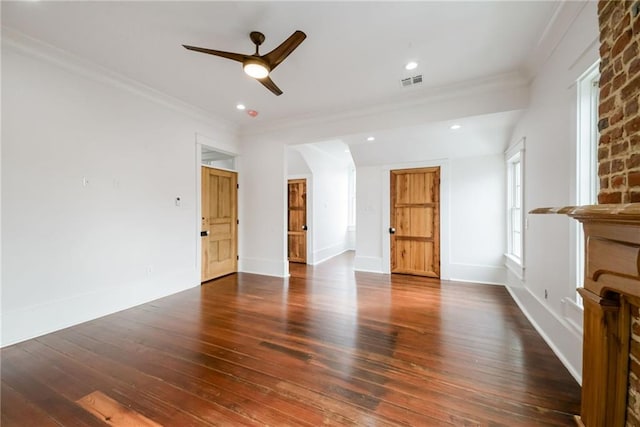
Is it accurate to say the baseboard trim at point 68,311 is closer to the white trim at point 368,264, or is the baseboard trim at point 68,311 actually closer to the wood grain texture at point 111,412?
the wood grain texture at point 111,412

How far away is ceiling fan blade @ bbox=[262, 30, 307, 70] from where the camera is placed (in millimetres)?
2057

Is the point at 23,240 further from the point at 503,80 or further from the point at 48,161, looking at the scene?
the point at 503,80

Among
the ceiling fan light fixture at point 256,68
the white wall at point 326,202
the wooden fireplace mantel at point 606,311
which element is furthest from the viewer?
the white wall at point 326,202

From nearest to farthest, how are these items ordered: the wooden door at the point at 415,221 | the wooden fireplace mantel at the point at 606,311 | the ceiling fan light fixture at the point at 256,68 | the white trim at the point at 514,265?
1. the wooden fireplace mantel at the point at 606,311
2. the ceiling fan light fixture at the point at 256,68
3. the white trim at the point at 514,265
4. the wooden door at the point at 415,221

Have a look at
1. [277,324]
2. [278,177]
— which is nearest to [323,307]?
[277,324]

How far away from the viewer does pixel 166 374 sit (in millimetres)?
1963

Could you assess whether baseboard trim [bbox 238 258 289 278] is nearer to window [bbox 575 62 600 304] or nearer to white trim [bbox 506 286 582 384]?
white trim [bbox 506 286 582 384]

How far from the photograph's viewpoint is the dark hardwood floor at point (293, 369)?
5.18 ft

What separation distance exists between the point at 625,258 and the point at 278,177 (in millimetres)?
4390

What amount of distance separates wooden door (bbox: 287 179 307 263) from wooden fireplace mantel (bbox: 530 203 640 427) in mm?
5140

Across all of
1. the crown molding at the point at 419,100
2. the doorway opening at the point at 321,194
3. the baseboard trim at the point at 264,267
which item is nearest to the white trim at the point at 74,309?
the baseboard trim at the point at 264,267

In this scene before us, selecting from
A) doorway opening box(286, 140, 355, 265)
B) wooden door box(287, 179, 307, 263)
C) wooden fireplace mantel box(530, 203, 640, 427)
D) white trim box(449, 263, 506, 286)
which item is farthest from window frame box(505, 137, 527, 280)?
wooden door box(287, 179, 307, 263)

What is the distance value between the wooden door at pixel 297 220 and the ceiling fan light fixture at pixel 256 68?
12.4 ft

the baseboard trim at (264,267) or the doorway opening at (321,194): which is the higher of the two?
the doorway opening at (321,194)
